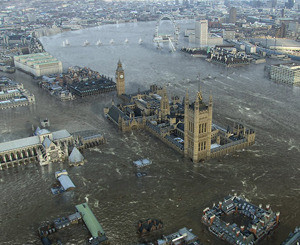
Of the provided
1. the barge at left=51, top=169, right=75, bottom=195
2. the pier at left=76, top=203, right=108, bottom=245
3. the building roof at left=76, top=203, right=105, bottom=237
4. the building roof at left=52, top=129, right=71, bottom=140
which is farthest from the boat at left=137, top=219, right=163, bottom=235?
the building roof at left=52, top=129, right=71, bottom=140

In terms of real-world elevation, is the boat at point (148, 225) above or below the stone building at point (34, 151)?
below

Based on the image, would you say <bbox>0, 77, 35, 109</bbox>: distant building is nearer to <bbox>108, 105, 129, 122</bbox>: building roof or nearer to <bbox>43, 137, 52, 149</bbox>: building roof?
<bbox>108, 105, 129, 122</bbox>: building roof

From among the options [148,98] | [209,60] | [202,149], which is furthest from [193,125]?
[209,60]

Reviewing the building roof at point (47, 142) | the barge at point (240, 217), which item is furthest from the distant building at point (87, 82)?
the barge at point (240, 217)

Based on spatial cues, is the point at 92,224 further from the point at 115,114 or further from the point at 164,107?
the point at 164,107

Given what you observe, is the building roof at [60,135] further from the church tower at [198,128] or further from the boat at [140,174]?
the church tower at [198,128]

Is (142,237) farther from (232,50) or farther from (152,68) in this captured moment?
(232,50)

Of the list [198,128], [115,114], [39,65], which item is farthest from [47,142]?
[39,65]
